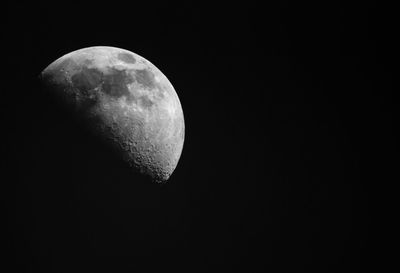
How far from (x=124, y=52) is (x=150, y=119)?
70 cm

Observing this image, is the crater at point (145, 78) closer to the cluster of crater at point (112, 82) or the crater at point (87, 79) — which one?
the cluster of crater at point (112, 82)

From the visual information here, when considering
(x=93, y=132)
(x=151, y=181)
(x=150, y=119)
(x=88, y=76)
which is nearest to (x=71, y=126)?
(x=93, y=132)

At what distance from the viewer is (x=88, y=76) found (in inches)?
105

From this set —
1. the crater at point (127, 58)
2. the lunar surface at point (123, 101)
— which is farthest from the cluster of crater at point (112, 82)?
the crater at point (127, 58)

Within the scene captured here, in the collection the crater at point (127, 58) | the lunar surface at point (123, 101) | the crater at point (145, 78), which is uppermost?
the crater at point (127, 58)

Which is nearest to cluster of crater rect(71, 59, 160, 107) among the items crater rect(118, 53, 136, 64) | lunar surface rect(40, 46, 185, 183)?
lunar surface rect(40, 46, 185, 183)

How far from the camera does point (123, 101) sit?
266cm

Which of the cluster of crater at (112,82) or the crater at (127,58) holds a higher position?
the crater at (127,58)

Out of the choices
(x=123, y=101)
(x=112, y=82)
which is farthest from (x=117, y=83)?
(x=123, y=101)

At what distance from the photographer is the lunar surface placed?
262cm

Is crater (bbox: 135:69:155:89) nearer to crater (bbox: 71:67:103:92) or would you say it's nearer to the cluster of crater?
the cluster of crater

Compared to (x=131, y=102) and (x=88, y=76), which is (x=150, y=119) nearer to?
(x=131, y=102)

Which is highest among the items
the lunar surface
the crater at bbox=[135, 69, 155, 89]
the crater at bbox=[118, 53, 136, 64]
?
the crater at bbox=[118, 53, 136, 64]

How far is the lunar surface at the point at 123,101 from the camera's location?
2.62 metres
